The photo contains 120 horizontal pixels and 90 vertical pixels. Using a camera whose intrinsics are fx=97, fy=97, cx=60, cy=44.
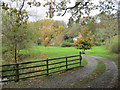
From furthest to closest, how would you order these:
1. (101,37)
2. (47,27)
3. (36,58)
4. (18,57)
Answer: (101,37), (47,27), (36,58), (18,57)

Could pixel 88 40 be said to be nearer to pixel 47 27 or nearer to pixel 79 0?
pixel 47 27

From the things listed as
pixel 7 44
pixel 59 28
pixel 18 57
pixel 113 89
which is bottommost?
pixel 113 89

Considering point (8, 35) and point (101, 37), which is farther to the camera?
point (101, 37)

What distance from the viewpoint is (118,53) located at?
43.9ft

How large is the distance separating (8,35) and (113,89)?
6.89 m

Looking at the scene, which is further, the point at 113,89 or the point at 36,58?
the point at 36,58

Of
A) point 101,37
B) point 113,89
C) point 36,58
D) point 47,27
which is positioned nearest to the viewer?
point 113,89

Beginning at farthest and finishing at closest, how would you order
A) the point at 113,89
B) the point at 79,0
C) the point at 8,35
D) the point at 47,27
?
1. the point at 47,27
2. the point at 8,35
3. the point at 79,0
4. the point at 113,89

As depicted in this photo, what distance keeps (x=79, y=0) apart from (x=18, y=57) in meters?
6.24

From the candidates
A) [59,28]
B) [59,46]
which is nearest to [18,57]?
[59,28]

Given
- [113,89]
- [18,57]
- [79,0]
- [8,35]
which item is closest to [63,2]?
[79,0]

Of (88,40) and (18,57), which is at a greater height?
(88,40)

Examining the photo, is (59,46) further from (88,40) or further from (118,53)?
(118,53)

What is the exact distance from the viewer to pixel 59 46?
1489 centimetres
